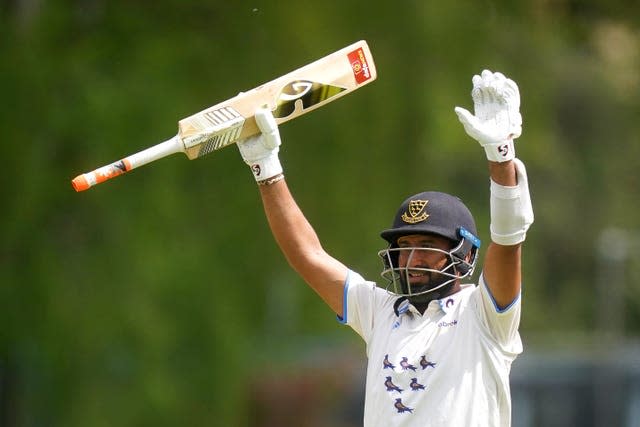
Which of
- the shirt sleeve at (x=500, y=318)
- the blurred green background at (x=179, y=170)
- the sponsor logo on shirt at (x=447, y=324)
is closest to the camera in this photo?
the shirt sleeve at (x=500, y=318)

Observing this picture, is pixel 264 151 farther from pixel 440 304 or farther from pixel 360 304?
pixel 440 304

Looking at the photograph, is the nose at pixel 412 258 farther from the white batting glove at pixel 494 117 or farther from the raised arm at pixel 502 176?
the white batting glove at pixel 494 117

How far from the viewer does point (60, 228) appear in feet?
39.3

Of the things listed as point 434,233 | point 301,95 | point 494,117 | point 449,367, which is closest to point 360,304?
point 434,233

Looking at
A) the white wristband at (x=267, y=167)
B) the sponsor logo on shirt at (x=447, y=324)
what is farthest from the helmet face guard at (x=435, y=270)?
the white wristband at (x=267, y=167)

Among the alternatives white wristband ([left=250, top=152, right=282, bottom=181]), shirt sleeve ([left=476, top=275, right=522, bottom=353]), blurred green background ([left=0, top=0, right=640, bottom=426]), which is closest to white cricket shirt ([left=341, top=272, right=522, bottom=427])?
shirt sleeve ([left=476, top=275, right=522, bottom=353])

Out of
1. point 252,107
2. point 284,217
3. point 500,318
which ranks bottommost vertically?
point 500,318

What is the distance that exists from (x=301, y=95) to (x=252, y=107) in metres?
0.22

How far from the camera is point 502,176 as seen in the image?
15.8 feet

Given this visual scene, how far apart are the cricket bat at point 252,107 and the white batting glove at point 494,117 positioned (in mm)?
954

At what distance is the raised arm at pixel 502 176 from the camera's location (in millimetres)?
4777

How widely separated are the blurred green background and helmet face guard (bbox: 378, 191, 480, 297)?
20.8 ft

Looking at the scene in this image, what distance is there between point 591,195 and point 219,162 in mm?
19479

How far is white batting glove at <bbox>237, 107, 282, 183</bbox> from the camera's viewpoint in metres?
5.51
